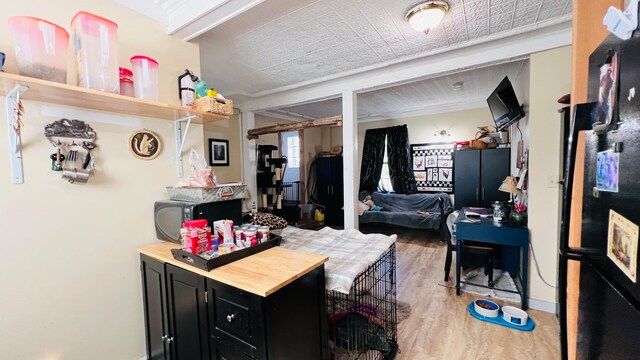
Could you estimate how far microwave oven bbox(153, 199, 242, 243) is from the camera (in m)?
1.45

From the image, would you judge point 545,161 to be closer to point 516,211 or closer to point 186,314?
point 516,211

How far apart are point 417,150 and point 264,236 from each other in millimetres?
4799

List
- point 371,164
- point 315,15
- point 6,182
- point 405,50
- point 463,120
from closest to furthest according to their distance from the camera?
point 6,182
point 315,15
point 405,50
point 463,120
point 371,164

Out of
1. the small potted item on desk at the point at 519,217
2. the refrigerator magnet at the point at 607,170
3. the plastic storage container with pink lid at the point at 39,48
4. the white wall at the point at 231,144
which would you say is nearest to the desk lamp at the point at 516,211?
the small potted item on desk at the point at 519,217

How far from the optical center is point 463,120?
198 inches

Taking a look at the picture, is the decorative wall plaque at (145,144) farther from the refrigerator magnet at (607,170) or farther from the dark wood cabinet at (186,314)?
the refrigerator magnet at (607,170)

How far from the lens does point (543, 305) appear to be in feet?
7.80

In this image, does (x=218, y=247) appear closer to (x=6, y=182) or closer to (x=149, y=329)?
(x=149, y=329)

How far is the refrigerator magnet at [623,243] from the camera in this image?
0.51m

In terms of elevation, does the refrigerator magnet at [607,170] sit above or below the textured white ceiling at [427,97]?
below

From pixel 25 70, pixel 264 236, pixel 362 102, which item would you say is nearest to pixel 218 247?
pixel 264 236

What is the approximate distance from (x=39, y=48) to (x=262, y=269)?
1.31 m

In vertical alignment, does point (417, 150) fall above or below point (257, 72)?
below

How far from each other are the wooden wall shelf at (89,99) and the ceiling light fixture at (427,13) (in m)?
1.45
